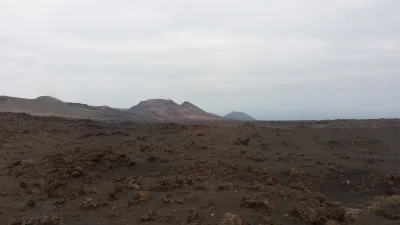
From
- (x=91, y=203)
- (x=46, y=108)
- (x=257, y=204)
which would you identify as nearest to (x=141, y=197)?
(x=91, y=203)

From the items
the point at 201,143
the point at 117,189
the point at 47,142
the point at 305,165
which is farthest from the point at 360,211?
the point at 47,142

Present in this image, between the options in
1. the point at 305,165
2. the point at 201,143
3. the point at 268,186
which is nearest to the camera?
the point at 268,186

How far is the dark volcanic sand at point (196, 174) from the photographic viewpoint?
7.93 metres

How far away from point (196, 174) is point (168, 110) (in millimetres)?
40217

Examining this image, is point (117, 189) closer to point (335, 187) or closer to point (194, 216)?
point (194, 216)

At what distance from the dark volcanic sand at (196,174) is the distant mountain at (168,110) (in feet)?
95.9

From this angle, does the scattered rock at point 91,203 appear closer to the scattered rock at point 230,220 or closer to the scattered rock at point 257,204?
the scattered rock at point 230,220

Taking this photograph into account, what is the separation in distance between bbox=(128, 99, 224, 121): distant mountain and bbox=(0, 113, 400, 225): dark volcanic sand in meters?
29.2

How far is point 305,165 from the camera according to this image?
12055 millimetres

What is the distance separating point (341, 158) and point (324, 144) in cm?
220

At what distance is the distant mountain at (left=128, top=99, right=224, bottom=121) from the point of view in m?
47.6

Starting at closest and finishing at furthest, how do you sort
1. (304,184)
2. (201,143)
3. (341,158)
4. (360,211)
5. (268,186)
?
(360,211), (268,186), (304,184), (341,158), (201,143)

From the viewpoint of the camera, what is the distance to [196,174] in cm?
1072

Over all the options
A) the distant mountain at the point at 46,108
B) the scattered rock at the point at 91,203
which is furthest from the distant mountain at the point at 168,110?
the scattered rock at the point at 91,203
